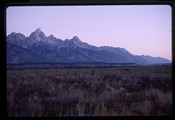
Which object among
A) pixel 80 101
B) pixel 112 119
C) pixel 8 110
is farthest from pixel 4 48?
pixel 80 101

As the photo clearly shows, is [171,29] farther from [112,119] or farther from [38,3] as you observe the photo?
[38,3]

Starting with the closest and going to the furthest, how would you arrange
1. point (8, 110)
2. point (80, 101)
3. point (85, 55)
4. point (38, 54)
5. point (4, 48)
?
point (4, 48) → point (8, 110) → point (80, 101) → point (38, 54) → point (85, 55)

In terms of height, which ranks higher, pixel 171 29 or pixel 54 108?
pixel 171 29

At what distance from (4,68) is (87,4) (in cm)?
77

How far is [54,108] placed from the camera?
3.65 metres

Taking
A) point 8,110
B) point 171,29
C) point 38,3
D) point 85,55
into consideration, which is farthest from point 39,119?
point 85,55

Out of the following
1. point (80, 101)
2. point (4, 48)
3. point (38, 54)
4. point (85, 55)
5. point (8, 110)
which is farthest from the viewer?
point (85, 55)

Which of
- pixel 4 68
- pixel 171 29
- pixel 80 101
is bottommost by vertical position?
pixel 80 101

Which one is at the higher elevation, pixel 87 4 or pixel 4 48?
pixel 87 4

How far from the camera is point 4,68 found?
2182mm

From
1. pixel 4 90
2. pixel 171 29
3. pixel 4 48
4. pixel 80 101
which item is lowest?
pixel 80 101

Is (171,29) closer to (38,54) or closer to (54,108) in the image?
(54,108)

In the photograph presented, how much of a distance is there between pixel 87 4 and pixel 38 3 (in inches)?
14.6

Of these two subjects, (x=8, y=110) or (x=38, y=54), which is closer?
(x=8, y=110)
